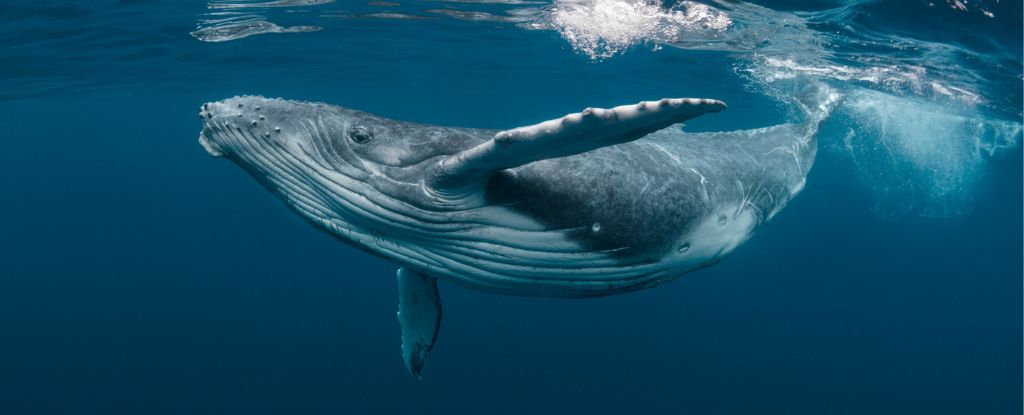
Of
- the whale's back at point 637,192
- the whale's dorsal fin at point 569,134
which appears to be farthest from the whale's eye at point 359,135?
the whale's back at point 637,192

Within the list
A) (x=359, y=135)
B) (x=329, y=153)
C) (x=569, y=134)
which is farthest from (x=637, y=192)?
(x=329, y=153)

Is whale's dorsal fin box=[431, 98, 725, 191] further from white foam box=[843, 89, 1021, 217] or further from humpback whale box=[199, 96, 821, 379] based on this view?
white foam box=[843, 89, 1021, 217]

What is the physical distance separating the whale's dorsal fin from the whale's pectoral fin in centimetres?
199

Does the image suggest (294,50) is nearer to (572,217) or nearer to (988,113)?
(572,217)

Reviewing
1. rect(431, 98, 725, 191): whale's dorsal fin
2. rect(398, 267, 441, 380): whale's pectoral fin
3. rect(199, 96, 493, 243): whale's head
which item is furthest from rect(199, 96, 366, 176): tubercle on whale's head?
rect(398, 267, 441, 380): whale's pectoral fin

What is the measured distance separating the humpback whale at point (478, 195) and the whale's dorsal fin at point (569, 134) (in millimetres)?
19

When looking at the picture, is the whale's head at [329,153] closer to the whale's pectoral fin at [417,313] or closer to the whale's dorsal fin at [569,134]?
the whale's dorsal fin at [569,134]

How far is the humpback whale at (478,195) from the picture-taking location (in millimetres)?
3895

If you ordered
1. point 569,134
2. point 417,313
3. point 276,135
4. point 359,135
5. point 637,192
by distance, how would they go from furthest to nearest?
point 417,313, point 637,192, point 359,135, point 276,135, point 569,134

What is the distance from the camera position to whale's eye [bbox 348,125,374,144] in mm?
4020

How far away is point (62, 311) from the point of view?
3164 centimetres

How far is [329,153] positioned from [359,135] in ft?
0.80

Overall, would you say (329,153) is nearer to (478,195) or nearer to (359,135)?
(359,135)

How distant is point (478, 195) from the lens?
3939 mm
